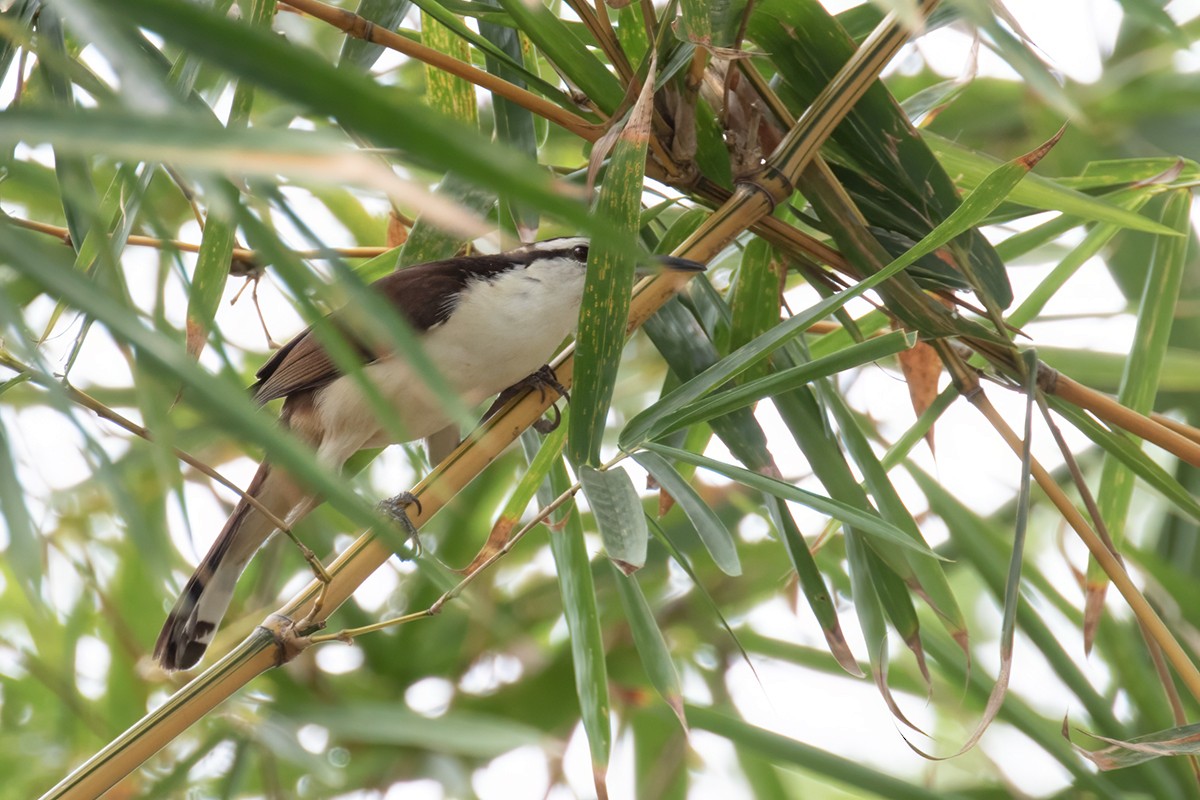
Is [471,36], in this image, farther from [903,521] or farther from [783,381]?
[903,521]

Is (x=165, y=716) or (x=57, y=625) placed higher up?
(x=57, y=625)

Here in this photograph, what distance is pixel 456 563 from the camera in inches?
104

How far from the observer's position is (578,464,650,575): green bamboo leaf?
3.94 feet

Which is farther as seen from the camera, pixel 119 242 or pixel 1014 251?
pixel 1014 251

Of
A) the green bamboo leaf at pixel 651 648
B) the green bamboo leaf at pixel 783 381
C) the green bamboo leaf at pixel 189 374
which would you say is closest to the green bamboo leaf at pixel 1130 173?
the green bamboo leaf at pixel 783 381

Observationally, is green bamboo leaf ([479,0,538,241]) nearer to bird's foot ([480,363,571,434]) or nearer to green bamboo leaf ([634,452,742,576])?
bird's foot ([480,363,571,434])

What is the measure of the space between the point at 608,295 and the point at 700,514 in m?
0.27

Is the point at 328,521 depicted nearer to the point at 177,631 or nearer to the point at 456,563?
the point at 456,563

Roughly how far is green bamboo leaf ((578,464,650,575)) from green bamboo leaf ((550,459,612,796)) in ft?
0.93

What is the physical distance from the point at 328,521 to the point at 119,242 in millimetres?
1576

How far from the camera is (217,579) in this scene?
2066 millimetres

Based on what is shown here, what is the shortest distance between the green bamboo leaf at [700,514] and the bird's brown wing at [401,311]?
0.78 meters

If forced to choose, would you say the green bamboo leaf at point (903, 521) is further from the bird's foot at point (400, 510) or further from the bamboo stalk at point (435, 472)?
the bird's foot at point (400, 510)

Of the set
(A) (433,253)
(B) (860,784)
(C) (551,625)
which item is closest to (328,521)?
(C) (551,625)
